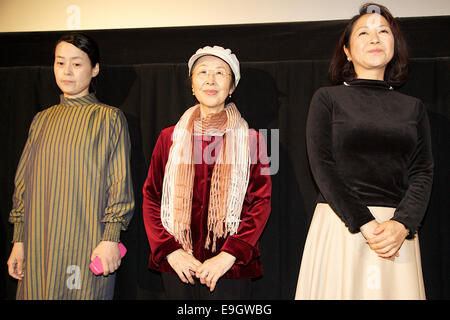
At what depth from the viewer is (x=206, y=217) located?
2.06 m

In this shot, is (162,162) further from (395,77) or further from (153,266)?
(395,77)

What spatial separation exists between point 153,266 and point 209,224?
1.13 ft

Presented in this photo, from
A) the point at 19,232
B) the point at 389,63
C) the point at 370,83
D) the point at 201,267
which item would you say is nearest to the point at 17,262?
the point at 19,232

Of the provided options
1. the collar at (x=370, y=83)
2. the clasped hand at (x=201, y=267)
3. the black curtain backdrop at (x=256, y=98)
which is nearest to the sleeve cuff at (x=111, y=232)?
the clasped hand at (x=201, y=267)

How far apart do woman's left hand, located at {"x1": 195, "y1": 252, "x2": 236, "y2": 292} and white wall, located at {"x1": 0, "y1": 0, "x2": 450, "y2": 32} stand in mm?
1595

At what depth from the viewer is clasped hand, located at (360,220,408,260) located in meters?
1.74

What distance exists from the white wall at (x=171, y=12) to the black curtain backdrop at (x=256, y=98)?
0.09m

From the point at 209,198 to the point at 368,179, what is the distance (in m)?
0.75

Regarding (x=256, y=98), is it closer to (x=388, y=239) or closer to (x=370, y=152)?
(x=370, y=152)

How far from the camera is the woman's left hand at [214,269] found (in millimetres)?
1921

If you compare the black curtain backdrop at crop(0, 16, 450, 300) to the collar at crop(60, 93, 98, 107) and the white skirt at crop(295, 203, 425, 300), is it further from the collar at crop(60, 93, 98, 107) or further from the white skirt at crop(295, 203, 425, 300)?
the white skirt at crop(295, 203, 425, 300)

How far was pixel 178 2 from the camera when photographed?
2.83m

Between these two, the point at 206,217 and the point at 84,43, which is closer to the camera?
the point at 206,217

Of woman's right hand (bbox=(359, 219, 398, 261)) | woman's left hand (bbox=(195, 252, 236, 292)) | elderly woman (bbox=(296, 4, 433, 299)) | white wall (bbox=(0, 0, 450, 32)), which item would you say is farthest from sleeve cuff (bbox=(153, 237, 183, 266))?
white wall (bbox=(0, 0, 450, 32))
